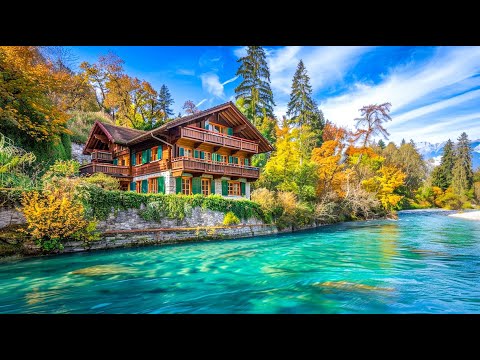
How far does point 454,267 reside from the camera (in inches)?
287

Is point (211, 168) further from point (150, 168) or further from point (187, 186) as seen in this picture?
point (150, 168)

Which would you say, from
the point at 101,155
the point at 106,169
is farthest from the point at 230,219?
the point at 101,155

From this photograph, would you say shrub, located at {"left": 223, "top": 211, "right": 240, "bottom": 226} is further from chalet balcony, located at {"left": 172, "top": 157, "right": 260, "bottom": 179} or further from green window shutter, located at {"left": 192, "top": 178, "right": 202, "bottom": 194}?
chalet balcony, located at {"left": 172, "top": 157, "right": 260, "bottom": 179}

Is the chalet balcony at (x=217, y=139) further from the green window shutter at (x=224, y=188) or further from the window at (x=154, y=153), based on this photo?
the window at (x=154, y=153)

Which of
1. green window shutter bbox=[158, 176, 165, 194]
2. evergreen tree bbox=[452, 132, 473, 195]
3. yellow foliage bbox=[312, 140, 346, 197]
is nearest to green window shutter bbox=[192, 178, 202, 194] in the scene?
green window shutter bbox=[158, 176, 165, 194]

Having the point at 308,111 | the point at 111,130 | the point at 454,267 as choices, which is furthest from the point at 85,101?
the point at 454,267

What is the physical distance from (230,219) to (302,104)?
26158 millimetres

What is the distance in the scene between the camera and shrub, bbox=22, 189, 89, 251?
904 cm

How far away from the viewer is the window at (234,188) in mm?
21109

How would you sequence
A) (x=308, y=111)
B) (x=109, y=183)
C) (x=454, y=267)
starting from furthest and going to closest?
(x=308, y=111)
(x=109, y=183)
(x=454, y=267)

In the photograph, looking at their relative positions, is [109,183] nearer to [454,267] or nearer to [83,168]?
[83,168]

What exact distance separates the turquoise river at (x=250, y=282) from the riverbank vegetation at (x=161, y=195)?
2.49 m

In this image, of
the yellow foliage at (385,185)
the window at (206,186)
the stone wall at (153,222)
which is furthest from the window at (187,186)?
the yellow foliage at (385,185)
